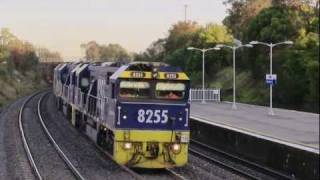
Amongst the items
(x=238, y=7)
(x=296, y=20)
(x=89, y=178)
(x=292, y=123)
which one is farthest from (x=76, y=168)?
(x=238, y=7)

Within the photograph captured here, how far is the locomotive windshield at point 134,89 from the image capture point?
18.6 m

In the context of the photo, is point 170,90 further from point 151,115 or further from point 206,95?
point 206,95

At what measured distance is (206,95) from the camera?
62.6m

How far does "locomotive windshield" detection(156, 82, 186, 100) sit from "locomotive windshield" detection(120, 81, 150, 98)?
383 mm

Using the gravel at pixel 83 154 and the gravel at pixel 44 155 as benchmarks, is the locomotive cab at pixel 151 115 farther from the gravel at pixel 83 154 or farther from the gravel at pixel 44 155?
the gravel at pixel 44 155

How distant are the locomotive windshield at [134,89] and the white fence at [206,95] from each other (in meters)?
42.4

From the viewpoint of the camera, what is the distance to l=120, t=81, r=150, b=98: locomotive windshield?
61.0 ft

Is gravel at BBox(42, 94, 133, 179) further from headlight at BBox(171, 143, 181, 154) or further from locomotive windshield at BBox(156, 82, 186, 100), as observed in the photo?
locomotive windshield at BBox(156, 82, 186, 100)

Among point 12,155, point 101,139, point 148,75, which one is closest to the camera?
point 148,75

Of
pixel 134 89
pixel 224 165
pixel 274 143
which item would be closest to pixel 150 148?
pixel 134 89

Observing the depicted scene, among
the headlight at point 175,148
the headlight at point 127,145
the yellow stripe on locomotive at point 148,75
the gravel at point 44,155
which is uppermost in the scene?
the yellow stripe on locomotive at point 148,75

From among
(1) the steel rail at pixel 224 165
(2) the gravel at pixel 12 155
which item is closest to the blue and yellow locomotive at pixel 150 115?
(1) the steel rail at pixel 224 165

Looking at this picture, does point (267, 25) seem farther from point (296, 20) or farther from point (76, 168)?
point (76, 168)

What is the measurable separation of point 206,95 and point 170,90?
144 feet
